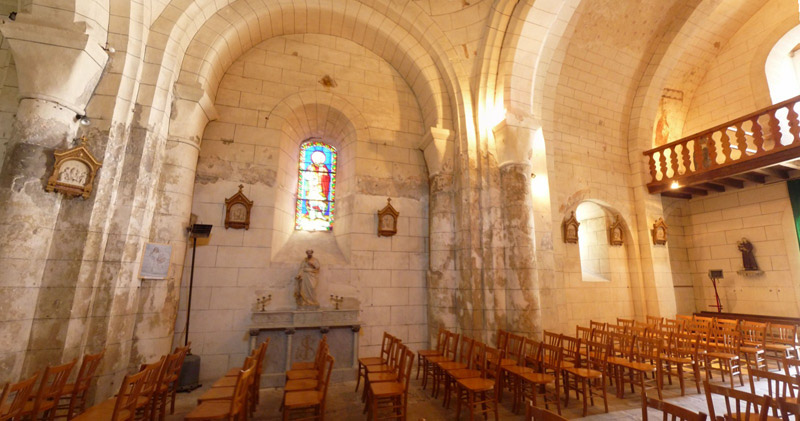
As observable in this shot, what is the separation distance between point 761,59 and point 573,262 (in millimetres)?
6843

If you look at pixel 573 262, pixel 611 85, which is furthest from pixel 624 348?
pixel 611 85

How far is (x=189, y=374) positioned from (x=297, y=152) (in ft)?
14.1

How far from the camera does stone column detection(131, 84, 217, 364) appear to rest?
4684 mm

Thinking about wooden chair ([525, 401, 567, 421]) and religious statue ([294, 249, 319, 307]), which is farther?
religious statue ([294, 249, 319, 307])

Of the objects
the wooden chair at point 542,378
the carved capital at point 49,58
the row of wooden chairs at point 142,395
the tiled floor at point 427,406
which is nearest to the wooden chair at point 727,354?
the tiled floor at point 427,406

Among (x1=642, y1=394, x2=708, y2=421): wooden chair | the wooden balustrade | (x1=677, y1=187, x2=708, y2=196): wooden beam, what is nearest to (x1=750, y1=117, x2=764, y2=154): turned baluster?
the wooden balustrade

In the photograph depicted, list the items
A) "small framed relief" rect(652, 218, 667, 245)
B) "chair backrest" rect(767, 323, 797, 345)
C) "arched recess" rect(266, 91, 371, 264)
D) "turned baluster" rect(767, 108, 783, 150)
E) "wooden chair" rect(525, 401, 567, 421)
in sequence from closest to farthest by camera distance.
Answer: "wooden chair" rect(525, 401, 567, 421), "chair backrest" rect(767, 323, 797, 345), "arched recess" rect(266, 91, 371, 264), "turned baluster" rect(767, 108, 783, 150), "small framed relief" rect(652, 218, 667, 245)

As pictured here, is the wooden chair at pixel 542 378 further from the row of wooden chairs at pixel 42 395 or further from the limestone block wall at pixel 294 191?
the row of wooden chairs at pixel 42 395

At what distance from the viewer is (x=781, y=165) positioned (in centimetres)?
702

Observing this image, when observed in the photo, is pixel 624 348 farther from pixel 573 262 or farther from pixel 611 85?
pixel 611 85

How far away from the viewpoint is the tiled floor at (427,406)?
4.07 m

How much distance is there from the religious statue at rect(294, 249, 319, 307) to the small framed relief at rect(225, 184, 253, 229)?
3.79 ft

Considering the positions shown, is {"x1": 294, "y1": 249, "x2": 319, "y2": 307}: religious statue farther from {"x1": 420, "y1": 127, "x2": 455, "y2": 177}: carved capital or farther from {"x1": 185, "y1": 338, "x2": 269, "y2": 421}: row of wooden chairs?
{"x1": 420, "y1": 127, "x2": 455, "y2": 177}: carved capital

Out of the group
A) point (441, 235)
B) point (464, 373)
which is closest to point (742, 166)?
point (441, 235)
